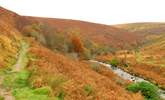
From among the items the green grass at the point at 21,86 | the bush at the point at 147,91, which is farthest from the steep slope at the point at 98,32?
the green grass at the point at 21,86

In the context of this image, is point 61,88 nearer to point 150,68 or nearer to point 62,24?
point 150,68

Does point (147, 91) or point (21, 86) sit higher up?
point (21, 86)

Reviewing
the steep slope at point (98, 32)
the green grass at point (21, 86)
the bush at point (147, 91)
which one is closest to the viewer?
the green grass at point (21, 86)

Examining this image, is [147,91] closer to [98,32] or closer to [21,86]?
[21,86]

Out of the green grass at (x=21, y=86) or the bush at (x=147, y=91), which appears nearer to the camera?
the green grass at (x=21, y=86)

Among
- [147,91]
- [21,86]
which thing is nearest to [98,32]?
[147,91]

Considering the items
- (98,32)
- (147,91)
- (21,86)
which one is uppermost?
(21,86)

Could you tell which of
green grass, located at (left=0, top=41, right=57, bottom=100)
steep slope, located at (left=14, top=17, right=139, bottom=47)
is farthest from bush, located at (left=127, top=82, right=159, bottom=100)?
steep slope, located at (left=14, top=17, right=139, bottom=47)

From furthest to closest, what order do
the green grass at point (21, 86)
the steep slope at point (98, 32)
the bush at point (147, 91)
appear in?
1. the steep slope at point (98, 32)
2. the bush at point (147, 91)
3. the green grass at point (21, 86)

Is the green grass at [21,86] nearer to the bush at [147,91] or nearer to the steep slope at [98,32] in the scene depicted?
the bush at [147,91]

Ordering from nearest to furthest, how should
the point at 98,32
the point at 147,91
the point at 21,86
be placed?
1. the point at 21,86
2. the point at 147,91
3. the point at 98,32

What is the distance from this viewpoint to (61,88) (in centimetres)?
2392

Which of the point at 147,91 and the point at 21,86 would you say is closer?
the point at 21,86

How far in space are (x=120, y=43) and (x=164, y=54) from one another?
3530cm
